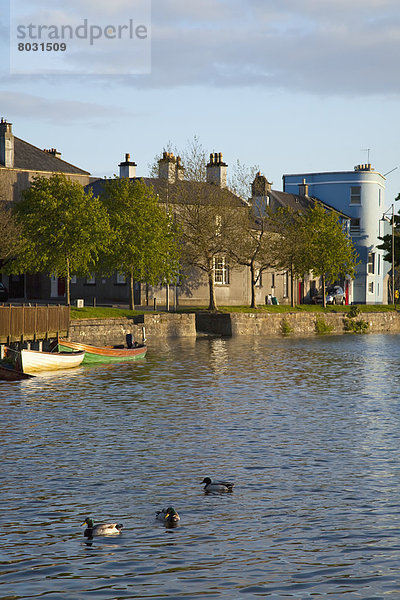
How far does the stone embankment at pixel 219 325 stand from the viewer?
5538cm

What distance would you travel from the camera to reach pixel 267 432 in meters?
25.9

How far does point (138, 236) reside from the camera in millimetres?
64250

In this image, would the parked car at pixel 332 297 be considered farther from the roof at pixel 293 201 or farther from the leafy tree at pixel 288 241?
the roof at pixel 293 201

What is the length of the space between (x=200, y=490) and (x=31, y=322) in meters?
26.4

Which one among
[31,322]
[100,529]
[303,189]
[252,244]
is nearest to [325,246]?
[252,244]

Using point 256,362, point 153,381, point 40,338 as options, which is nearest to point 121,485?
point 153,381

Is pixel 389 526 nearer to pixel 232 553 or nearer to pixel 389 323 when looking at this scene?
pixel 232 553

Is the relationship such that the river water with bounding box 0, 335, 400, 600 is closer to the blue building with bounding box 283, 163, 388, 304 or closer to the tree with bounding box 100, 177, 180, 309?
the tree with bounding box 100, 177, 180, 309

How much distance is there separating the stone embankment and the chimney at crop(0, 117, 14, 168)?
75.3 feet

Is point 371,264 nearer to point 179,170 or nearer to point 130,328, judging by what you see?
point 179,170

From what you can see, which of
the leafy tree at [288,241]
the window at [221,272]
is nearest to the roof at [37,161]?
the window at [221,272]

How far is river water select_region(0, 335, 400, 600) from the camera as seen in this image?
13.0 metres

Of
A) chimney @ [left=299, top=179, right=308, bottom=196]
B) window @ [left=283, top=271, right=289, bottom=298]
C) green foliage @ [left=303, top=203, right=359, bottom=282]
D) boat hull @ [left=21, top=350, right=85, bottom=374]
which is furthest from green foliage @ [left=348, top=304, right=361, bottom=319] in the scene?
boat hull @ [left=21, top=350, right=85, bottom=374]

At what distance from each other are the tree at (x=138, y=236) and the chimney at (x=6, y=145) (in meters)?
13.0
